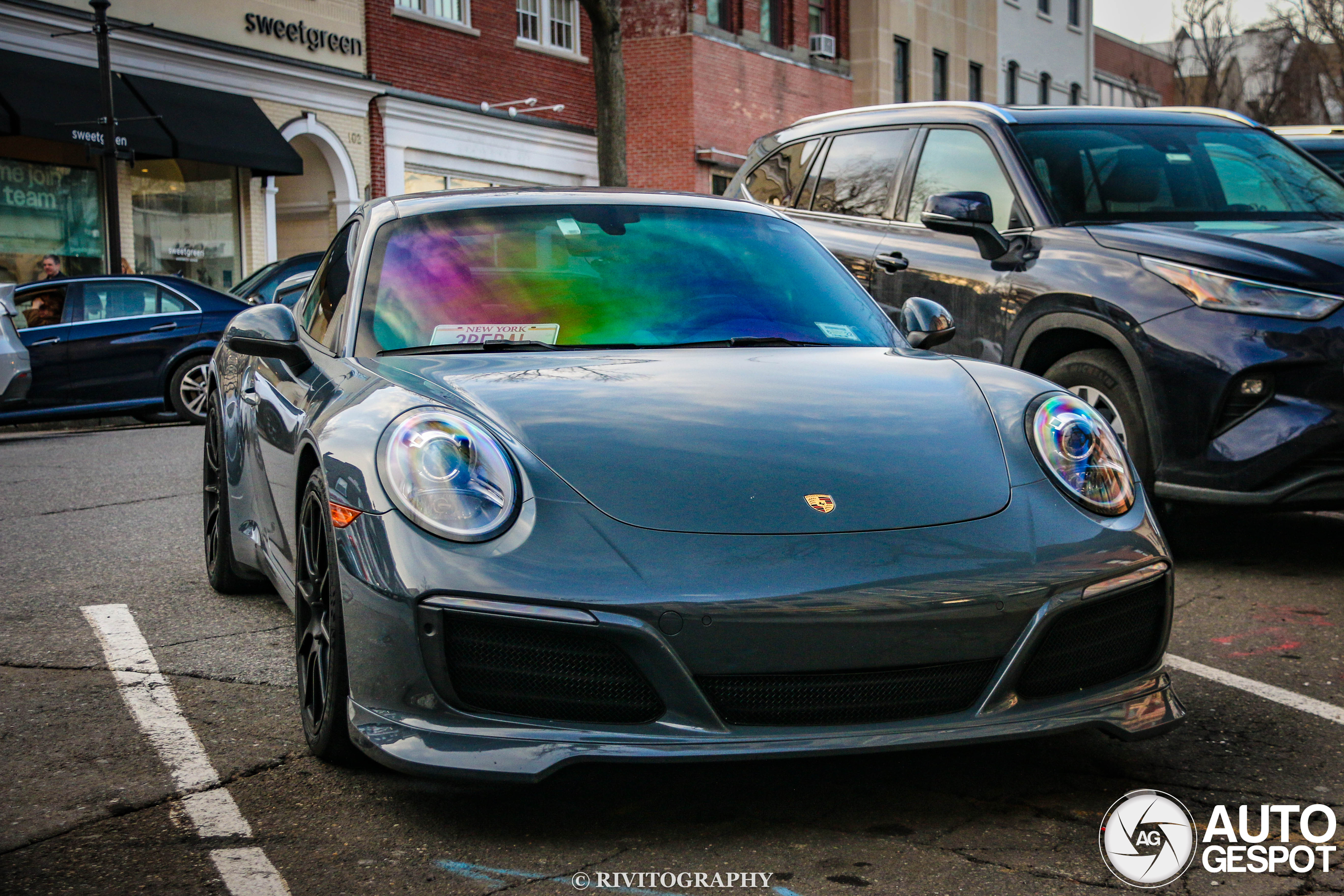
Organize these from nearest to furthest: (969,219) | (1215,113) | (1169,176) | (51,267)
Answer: (969,219)
(1169,176)
(1215,113)
(51,267)

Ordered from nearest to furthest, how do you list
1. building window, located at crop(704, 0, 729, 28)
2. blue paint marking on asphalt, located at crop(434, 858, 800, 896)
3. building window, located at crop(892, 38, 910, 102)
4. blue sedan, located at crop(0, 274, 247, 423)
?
blue paint marking on asphalt, located at crop(434, 858, 800, 896) < blue sedan, located at crop(0, 274, 247, 423) < building window, located at crop(704, 0, 729, 28) < building window, located at crop(892, 38, 910, 102)

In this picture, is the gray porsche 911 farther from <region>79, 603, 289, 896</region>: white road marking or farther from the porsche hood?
<region>79, 603, 289, 896</region>: white road marking

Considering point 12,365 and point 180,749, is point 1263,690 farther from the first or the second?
point 12,365

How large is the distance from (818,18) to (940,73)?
19.8 feet

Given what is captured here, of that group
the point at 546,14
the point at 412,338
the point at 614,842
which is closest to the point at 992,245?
the point at 412,338

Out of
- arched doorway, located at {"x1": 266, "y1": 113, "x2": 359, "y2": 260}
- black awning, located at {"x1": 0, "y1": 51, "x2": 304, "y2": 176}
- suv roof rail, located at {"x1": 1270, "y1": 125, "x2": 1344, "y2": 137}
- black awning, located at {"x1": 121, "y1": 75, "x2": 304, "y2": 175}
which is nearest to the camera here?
suv roof rail, located at {"x1": 1270, "y1": 125, "x2": 1344, "y2": 137}

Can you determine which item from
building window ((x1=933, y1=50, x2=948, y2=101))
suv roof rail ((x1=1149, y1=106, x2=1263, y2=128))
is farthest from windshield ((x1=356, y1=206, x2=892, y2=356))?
building window ((x1=933, y1=50, x2=948, y2=101))

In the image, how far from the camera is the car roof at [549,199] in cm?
457

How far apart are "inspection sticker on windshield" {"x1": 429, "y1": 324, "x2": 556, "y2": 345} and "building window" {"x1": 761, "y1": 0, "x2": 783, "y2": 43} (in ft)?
96.6

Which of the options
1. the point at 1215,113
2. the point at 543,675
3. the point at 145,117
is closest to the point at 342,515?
the point at 543,675

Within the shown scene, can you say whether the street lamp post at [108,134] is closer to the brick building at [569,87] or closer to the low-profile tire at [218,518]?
the brick building at [569,87]

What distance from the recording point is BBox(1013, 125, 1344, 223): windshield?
6641mm

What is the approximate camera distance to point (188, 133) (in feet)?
65.5

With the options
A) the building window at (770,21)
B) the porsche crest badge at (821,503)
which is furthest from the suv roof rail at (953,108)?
the building window at (770,21)
